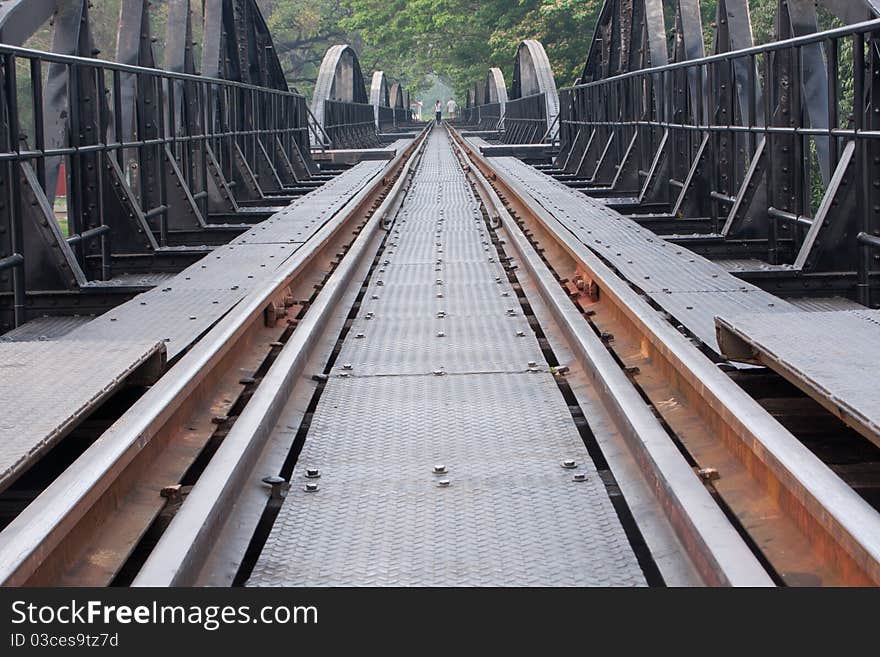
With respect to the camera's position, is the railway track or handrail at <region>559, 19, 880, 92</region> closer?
the railway track

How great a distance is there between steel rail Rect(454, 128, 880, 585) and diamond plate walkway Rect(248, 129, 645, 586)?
0.44 m

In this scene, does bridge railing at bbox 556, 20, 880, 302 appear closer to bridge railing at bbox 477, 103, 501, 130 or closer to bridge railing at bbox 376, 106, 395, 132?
bridge railing at bbox 477, 103, 501, 130

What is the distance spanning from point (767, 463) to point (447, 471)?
105 centimetres

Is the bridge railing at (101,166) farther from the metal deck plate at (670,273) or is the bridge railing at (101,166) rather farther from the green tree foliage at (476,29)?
the green tree foliage at (476,29)

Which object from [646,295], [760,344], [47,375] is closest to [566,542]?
[760,344]

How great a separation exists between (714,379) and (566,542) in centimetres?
131

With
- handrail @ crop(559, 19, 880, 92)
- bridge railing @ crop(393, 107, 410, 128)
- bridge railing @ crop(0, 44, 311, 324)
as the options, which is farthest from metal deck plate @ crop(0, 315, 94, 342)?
bridge railing @ crop(393, 107, 410, 128)

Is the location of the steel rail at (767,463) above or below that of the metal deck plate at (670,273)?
below

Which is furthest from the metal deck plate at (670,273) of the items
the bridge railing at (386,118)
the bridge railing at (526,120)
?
the bridge railing at (386,118)

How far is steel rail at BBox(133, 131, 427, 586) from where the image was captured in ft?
9.89

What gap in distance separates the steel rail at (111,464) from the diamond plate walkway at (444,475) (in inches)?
18.9

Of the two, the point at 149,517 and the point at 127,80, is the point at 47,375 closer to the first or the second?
the point at 149,517

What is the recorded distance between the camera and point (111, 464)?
3602 millimetres

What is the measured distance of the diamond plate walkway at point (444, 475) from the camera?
10.9ft
